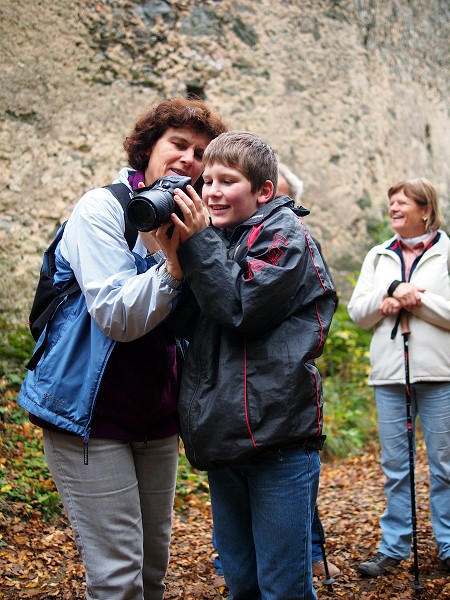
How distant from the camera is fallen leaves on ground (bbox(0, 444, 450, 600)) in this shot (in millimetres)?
3307

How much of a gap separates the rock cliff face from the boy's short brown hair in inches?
176

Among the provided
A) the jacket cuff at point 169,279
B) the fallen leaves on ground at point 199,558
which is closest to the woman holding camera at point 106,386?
the jacket cuff at point 169,279

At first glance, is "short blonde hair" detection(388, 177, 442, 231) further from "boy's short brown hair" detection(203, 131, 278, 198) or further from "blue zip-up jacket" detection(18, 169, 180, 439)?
"blue zip-up jacket" detection(18, 169, 180, 439)

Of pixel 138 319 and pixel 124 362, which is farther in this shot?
pixel 124 362

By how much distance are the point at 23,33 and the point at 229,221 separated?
221 inches

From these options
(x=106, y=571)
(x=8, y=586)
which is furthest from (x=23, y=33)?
(x=106, y=571)

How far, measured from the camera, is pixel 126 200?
226 centimetres

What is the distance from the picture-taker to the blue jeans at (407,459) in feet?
11.6

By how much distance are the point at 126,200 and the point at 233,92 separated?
6.41 metres

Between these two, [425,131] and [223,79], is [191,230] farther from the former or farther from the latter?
[425,131]

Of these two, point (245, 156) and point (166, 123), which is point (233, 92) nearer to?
point (166, 123)

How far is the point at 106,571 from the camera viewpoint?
82.0 inches

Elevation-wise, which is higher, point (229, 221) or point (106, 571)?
point (229, 221)

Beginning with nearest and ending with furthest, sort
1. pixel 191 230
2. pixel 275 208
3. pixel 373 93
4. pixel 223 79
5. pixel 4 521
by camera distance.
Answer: pixel 191 230 < pixel 275 208 < pixel 4 521 < pixel 223 79 < pixel 373 93
